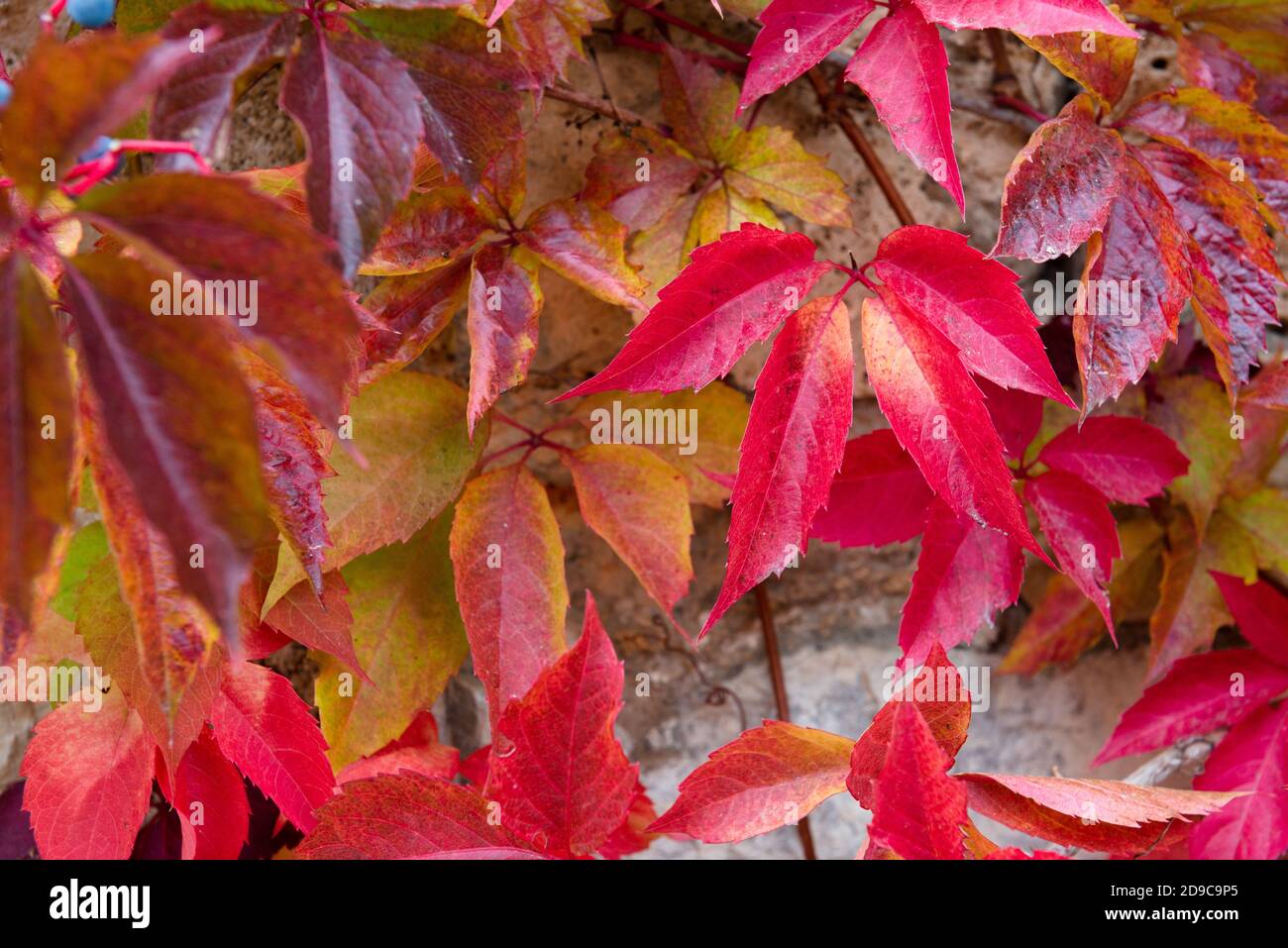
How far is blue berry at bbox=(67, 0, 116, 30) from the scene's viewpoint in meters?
0.50

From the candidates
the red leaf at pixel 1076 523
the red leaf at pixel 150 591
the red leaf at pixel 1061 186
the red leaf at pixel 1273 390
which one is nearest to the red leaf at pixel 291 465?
the red leaf at pixel 150 591

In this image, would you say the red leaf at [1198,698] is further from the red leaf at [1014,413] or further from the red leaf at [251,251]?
the red leaf at [251,251]

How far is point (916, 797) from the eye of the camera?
47cm

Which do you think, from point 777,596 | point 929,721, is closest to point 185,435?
point 929,721

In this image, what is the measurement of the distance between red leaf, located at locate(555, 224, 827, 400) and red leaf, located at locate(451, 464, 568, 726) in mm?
177

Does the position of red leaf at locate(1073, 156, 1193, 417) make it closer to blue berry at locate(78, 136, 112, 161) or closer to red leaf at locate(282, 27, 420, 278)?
red leaf at locate(282, 27, 420, 278)

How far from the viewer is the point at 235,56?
45 cm

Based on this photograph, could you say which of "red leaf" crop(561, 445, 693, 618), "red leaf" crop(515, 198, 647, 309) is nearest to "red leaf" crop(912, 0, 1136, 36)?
"red leaf" crop(515, 198, 647, 309)

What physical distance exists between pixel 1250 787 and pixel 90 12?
962 millimetres

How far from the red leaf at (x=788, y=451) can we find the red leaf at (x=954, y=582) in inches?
6.5

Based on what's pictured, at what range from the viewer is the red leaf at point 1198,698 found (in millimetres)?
857

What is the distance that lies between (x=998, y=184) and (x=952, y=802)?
665mm
